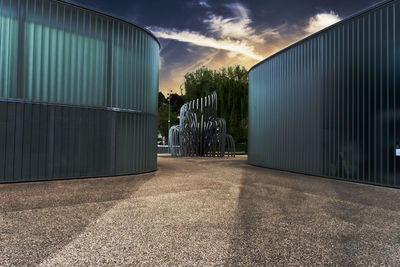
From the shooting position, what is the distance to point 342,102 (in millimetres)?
7555

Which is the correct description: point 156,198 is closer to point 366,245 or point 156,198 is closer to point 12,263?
point 12,263

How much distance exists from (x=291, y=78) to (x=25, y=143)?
29.5ft

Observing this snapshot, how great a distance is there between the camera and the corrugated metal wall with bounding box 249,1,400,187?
20.7 feet

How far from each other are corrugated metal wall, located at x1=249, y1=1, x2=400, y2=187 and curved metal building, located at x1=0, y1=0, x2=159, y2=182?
5467 mm

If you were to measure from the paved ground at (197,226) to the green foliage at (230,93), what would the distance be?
2112 centimetres

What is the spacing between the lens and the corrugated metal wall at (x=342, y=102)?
6.31 m

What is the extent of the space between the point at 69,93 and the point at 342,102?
7983mm

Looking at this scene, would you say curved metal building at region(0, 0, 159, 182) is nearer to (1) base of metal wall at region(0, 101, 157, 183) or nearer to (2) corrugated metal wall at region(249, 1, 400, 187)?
(1) base of metal wall at region(0, 101, 157, 183)

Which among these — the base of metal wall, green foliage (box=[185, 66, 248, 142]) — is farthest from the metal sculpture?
the base of metal wall

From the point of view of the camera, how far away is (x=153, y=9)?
21828 mm

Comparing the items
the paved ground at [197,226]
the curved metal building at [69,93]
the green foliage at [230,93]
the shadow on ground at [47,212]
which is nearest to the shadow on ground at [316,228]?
the paved ground at [197,226]

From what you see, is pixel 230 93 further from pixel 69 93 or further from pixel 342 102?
pixel 69 93

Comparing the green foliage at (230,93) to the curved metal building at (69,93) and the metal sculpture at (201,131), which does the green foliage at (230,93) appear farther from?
the curved metal building at (69,93)

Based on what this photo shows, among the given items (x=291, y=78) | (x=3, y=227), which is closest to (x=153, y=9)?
(x=291, y=78)
